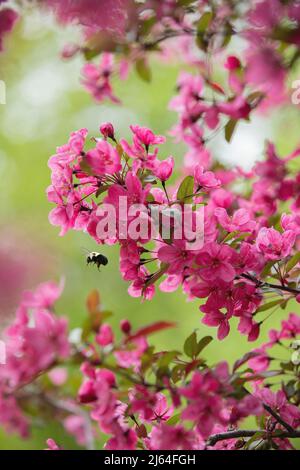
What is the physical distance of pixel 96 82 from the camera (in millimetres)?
1759

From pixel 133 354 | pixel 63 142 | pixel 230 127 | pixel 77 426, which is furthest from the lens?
pixel 63 142

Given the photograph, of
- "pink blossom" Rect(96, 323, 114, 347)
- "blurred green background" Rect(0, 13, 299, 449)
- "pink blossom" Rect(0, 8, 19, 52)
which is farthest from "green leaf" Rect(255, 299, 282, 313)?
"blurred green background" Rect(0, 13, 299, 449)

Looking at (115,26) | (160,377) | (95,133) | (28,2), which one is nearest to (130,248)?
(160,377)

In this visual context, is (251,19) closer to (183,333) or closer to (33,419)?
(33,419)

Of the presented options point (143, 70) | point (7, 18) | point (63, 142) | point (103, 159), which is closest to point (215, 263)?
point (103, 159)

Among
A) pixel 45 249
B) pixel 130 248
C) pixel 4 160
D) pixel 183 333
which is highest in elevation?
pixel 4 160

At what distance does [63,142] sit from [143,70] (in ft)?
13.5

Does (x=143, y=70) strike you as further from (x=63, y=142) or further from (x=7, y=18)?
(x=63, y=142)

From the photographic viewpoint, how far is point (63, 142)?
562 centimetres

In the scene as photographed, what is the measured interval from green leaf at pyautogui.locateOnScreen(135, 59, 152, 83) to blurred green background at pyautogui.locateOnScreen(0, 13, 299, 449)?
65.7 inches

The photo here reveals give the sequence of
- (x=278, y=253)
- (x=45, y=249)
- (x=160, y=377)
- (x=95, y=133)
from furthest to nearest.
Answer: (x=95, y=133)
(x=45, y=249)
(x=278, y=253)
(x=160, y=377)

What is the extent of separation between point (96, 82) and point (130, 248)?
2.57 feet

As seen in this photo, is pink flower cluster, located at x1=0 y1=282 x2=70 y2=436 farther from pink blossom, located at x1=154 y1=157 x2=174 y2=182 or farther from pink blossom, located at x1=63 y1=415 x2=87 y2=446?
pink blossom, located at x1=63 y1=415 x2=87 y2=446
